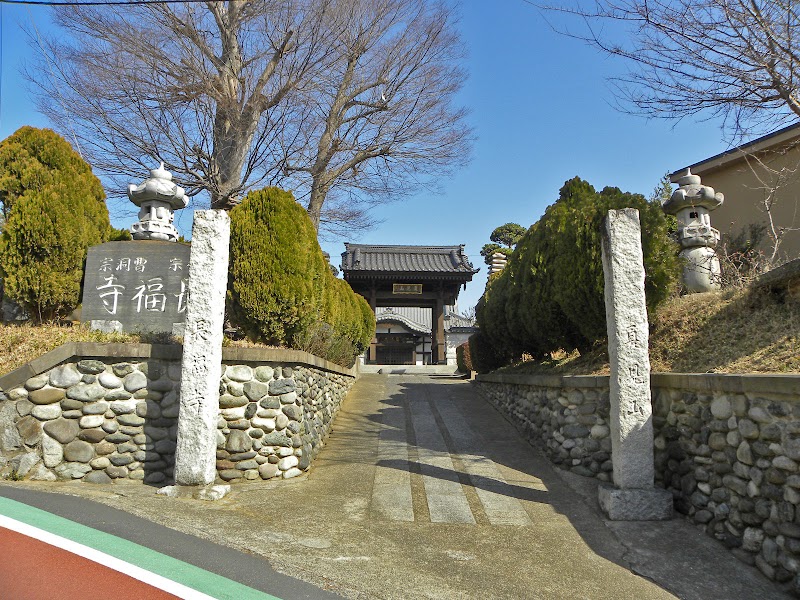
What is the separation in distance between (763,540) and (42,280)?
8356 mm

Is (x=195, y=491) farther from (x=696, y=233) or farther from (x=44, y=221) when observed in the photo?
(x=696, y=233)

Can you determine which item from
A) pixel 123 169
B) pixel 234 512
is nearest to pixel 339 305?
pixel 123 169

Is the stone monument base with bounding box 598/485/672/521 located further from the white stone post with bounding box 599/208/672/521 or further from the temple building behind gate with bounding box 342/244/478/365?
the temple building behind gate with bounding box 342/244/478/365

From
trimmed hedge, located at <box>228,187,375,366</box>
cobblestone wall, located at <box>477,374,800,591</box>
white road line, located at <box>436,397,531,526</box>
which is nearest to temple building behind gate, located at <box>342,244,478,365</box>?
white road line, located at <box>436,397,531,526</box>

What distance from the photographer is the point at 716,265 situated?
26.3 ft

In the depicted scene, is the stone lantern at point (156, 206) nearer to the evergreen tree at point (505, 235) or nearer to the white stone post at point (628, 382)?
the white stone post at point (628, 382)

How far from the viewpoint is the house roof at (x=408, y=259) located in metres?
22.6

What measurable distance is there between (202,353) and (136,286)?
2.61 metres

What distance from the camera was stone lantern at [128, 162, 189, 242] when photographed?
26.1 feet

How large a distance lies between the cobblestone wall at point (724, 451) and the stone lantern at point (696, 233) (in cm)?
348

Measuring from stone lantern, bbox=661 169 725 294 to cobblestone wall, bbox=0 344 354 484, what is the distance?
6.36 meters

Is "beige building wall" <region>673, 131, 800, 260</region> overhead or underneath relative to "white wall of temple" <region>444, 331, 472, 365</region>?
overhead

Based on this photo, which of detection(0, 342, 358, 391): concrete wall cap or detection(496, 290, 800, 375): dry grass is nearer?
detection(496, 290, 800, 375): dry grass

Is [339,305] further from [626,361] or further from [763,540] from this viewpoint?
[763,540]
